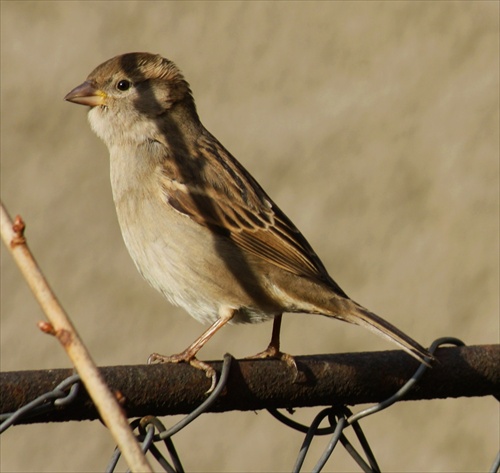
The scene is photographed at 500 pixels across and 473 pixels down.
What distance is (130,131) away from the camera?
3.79 meters

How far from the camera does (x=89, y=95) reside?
3.83 m

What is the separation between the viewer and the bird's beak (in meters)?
3.81

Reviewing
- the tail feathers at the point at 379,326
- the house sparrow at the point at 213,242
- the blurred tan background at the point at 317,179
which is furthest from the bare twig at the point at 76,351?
the blurred tan background at the point at 317,179

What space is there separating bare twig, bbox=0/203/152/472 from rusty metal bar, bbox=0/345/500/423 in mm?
594

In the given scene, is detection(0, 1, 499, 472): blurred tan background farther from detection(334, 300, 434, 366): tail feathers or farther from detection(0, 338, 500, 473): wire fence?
detection(0, 338, 500, 473): wire fence

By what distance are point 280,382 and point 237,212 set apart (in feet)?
4.79

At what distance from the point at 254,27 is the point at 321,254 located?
1.09m

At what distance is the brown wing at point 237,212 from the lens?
3.49 metres

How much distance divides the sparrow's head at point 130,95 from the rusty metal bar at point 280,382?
1740 millimetres

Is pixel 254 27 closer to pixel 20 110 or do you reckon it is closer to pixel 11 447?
pixel 20 110

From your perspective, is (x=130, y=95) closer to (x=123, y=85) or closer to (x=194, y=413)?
(x=123, y=85)

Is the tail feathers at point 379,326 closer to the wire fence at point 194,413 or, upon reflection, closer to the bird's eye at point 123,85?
the wire fence at point 194,413

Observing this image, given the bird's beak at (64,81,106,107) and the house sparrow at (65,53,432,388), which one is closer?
the house sparrow at (65,53,432,388)

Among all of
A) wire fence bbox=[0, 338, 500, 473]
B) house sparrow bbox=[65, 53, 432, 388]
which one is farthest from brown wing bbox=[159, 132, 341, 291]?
wire fence bbox=[0, 338, 500, 473]
